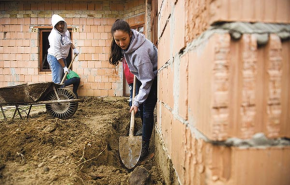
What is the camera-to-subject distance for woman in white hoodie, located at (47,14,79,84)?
444cm

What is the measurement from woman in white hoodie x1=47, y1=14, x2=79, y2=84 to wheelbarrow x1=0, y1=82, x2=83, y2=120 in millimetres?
863

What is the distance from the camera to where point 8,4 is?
7445 millimetres

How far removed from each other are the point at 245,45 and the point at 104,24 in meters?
7.35

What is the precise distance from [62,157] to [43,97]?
1.99m

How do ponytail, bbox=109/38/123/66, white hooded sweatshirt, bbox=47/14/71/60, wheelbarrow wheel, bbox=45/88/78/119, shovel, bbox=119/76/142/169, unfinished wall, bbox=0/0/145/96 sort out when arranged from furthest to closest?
unfinished wall, bbox=0/0/145/96 < white hooded sweatshirt, bbox=47/14/71/60 < wheelbarrow wheel, bbox=45/88/78/119 < ponytail, bbox=109/38/123/66 < shovel, bbox=119/76/142/169

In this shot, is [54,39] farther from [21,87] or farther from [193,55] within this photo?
[193,55]

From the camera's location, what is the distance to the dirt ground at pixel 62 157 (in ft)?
5.52

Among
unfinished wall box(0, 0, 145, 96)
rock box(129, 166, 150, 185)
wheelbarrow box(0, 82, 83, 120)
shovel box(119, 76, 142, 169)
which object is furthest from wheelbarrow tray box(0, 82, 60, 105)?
unfinished wall box(0, 0, 145, 96)

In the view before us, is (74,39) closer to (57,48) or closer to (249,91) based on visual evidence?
(57,48)

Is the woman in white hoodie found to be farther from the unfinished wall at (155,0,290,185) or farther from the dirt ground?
the unfinished wall at (155,0,290,185)

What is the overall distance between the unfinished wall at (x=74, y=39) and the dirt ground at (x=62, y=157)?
171 inches

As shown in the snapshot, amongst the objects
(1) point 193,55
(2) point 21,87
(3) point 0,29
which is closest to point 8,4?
(3) point 0,29

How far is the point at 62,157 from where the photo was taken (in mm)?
2064

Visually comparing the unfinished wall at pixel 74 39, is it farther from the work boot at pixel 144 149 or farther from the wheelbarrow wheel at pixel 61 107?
the work boot at pixel 144 149
